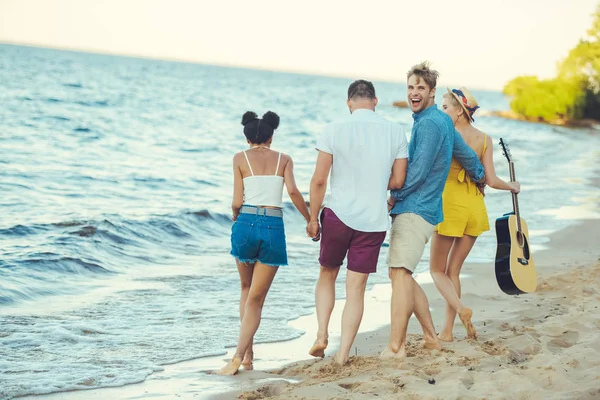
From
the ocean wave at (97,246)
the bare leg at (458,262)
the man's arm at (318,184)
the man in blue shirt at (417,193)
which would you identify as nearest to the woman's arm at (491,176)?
the bare leg at (458,262)

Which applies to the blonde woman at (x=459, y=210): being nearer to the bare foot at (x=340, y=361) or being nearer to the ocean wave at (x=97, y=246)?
the bare foot at (x=340, y=361)

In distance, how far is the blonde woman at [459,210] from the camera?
17.5ft

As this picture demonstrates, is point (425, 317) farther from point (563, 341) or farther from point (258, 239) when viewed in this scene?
point (258, 239)

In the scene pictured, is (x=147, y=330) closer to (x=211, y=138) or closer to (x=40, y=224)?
(x=40, y=224)

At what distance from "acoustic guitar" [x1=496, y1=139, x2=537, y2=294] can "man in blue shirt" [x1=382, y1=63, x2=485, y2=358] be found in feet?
2.62

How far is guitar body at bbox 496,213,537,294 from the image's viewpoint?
548cm

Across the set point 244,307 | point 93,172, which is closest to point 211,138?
point 93,172

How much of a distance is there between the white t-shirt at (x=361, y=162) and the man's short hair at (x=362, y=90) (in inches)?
5.9

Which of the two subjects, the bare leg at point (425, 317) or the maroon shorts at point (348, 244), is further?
the bare leg at point (425, 317)

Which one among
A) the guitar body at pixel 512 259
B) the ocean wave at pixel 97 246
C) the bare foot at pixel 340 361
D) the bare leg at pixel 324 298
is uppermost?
the guitar body at pixel 512 259

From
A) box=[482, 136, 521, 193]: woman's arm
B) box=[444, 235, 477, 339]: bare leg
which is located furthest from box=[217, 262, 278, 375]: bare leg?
box=[482, 136, 521, 193]: woman's arm

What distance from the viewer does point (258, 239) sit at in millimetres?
4852

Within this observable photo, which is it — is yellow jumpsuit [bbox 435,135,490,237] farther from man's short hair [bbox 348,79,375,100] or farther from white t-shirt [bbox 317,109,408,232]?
man's short hair [bbox 348,79,375,100]

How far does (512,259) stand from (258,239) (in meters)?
1.93
